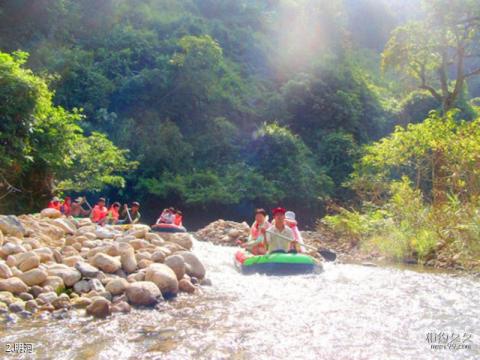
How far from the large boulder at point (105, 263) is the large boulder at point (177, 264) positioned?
0.67m

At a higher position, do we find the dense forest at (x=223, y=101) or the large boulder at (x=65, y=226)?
the dense forest at (x=223, y=101)

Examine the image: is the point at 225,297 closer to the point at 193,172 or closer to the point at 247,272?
the point at 247,272

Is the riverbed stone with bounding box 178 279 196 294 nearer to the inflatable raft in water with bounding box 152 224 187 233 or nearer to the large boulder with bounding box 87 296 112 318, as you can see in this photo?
the large boulder with bounding box 87 296 112 318

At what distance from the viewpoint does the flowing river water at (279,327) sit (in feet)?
14.4

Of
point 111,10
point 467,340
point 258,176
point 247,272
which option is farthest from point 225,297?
point 111,10

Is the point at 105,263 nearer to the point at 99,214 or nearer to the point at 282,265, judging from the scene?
the point at 282,265

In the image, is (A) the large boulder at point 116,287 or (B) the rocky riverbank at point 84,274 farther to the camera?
(A) the large boulder at point 116,287

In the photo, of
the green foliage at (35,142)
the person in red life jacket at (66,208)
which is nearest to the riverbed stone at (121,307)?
the green foliage at (35,142)

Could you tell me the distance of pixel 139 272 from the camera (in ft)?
21.8

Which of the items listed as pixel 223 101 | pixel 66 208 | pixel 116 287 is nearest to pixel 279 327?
pixel 116 287

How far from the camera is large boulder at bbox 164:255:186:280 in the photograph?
→ 6.96 metres

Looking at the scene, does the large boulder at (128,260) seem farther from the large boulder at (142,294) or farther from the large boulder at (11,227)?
the large boulder at (11,227)

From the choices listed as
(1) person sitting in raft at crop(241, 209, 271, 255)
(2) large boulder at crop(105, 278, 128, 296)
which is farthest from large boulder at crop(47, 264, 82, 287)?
(1) person sitting in raft at crop(241, 209, 271, 255)

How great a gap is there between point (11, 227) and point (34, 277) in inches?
80.0
